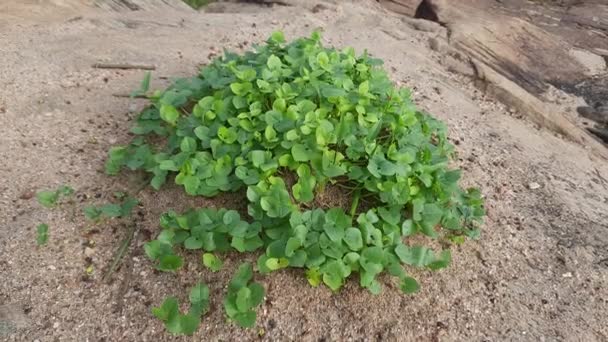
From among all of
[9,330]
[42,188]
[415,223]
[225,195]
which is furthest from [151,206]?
[415,223]

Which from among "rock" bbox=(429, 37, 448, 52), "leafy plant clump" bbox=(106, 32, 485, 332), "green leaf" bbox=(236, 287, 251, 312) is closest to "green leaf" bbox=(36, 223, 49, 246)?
"leafy plant clump" bbox=(106, 32, 485, 332)

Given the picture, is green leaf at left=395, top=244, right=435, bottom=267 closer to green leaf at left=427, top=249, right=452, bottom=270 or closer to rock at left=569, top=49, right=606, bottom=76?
green leaf at left=427, top=249, right=452, bottom=270

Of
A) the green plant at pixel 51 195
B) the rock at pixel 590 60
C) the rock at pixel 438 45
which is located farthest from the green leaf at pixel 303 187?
the rock at pixel 590 60

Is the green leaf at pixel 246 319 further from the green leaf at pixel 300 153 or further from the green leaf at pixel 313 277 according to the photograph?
the green leaf at pixel 300 153

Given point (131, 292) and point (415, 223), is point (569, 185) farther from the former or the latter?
point (131, 292)

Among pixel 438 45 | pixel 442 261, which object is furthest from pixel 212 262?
pixel 438 45

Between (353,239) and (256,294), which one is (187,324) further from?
(353,239)
